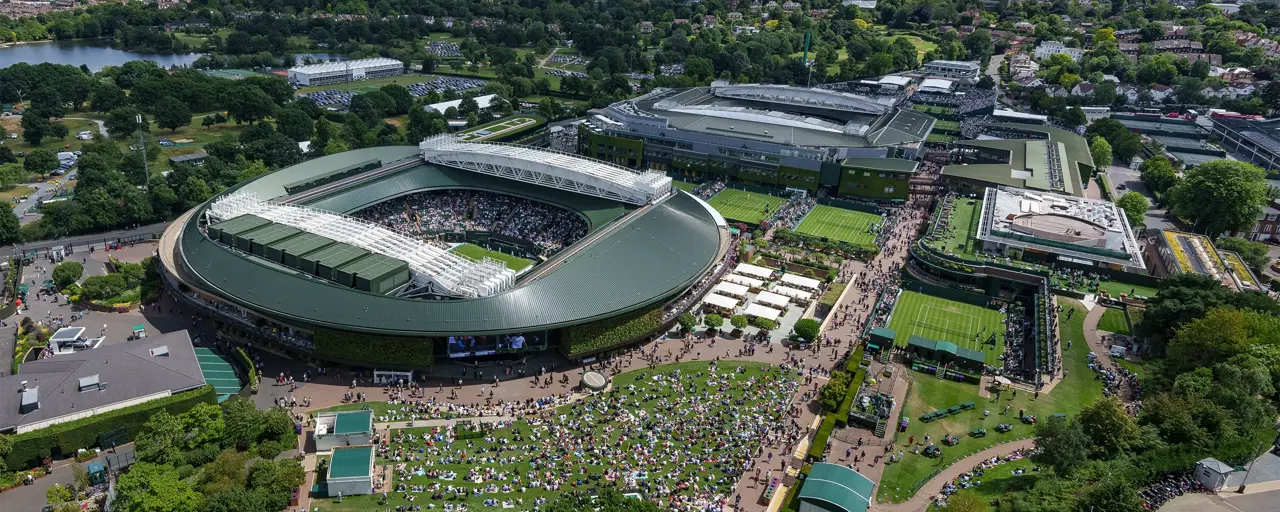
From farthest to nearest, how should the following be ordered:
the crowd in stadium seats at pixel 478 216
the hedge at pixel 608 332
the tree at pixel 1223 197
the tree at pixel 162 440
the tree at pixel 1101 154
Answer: the tree at pixel 1101 154 → the tree at pixel 1223 197 → the crowd in stadium seats at pixel 478 216 → the hedge at pixel 608 332 → the tree at pixel 162 440

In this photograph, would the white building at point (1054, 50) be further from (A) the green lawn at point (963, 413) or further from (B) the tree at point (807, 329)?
(B) the tree at point (807, 329)

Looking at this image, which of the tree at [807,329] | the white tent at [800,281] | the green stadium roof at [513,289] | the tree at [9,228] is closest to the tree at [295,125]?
the tree at [9,228]

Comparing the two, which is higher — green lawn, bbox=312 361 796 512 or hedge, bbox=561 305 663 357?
hedge, bbox=561 305 663 357

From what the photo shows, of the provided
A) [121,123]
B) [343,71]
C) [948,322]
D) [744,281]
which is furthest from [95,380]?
[343,71]

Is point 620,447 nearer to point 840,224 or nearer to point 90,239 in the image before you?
point 840,224

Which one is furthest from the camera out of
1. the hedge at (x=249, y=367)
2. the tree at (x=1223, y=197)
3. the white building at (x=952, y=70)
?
the white building at (x=952, y=70)

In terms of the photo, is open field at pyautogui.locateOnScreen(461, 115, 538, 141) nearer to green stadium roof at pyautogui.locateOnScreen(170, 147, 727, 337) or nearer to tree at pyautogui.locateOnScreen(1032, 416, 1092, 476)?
green stadium roof at pyautogui.locateOnScreen(170, 147, 727, 337)

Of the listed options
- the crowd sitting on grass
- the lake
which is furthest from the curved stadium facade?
the lake
